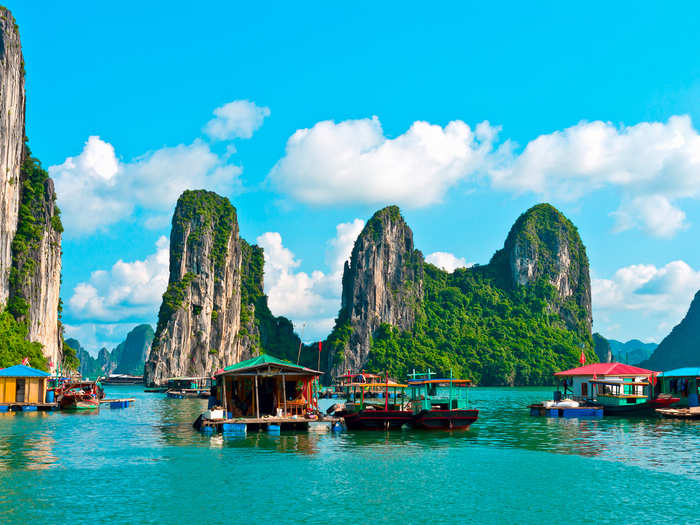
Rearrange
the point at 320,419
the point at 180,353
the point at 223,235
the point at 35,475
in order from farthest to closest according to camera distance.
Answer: the point at 223,235, the point at 180,353, the point at 320,419, the point at 35,475

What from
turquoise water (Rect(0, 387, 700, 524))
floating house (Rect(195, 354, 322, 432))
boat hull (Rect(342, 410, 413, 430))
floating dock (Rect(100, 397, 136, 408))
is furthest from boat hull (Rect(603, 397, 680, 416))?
floating dock (Rect(100, 397, 136, 408))

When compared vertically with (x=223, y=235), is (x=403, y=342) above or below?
below

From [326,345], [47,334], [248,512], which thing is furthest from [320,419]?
[326,345]

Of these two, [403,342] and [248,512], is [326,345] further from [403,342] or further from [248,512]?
[248,512]

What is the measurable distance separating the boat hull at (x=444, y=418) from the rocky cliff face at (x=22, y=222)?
75451mm

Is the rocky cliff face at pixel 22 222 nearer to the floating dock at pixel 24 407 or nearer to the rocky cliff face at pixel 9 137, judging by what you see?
the rocky cliff face at pixel 9 137

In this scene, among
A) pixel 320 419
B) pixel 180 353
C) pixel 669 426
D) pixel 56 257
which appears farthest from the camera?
pixel 180 353

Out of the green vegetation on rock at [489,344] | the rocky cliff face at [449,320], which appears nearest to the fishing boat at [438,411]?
the rocky cliff face at [449,320]

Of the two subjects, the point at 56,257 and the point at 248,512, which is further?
the point at 56,257

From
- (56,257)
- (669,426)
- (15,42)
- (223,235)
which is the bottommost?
(669,426)

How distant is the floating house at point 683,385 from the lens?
55178 millimetres

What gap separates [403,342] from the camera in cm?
17962

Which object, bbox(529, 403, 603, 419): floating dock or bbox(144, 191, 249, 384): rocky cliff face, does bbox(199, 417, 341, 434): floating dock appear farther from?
bbox(144, 191, 249, 384): rocky cliff face

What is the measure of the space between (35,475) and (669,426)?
42.1 metres
